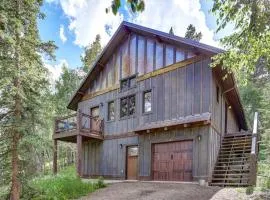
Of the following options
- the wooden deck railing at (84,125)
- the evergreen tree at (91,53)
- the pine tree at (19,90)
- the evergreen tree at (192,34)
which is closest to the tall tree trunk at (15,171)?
the pine tree at (19,90)

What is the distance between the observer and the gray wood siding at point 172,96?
46.2ft

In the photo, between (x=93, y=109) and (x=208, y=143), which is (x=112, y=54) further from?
(x=208, y=143)

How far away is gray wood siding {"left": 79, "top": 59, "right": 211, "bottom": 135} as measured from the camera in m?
14.1

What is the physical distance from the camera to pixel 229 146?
15.6 meters

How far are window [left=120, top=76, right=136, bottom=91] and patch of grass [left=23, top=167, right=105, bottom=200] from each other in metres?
6.02

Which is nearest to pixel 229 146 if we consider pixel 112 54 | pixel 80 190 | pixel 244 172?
pixel 244 172

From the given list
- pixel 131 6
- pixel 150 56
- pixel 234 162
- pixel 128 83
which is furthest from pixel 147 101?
pixel 131 6

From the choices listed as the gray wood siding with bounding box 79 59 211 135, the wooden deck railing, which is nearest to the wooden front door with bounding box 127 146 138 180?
the gray wood siding with bounding box 79 59 211 135

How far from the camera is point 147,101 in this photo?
54.5 ft

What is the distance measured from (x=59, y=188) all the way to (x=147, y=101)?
6630 millimetres

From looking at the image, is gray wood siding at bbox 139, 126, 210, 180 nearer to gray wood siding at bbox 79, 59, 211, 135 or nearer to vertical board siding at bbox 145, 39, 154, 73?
gray wood siding at bbox 79, 59, 211, 135

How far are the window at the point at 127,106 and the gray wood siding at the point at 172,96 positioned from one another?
0.25 meters

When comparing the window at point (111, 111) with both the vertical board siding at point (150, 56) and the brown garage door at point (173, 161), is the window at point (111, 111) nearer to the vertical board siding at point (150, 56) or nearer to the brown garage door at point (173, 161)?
the vertical board siding at point (150, 56)

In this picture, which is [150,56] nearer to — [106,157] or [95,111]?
[95,111]
